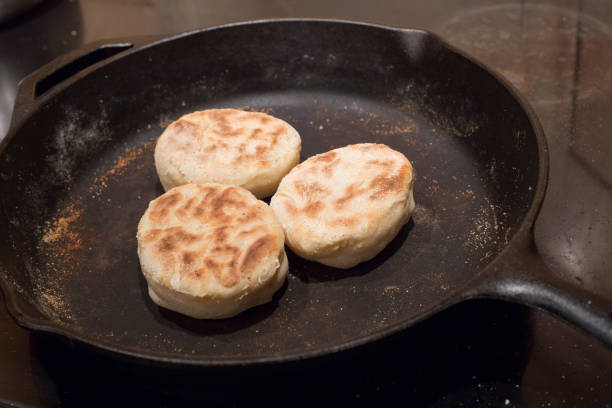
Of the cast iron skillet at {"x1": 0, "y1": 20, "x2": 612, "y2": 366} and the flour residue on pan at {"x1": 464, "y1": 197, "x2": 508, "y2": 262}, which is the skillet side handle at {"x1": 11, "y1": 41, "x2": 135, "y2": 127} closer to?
the cast iron skillet at {"x1": 0, "y1": 20, "x2": 612, "y2": 366}

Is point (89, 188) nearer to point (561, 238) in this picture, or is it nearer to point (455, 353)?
point (455, 353)

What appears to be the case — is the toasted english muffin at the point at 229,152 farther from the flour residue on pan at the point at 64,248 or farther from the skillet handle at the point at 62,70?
the skillet handle at the point at 62,70

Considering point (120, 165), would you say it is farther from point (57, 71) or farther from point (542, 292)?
point (542, 292)

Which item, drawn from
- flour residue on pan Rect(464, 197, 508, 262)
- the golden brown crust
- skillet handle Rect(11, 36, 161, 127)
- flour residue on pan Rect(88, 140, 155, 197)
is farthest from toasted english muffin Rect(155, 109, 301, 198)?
flour residue on pan Rect(464, 197, 508, 262)

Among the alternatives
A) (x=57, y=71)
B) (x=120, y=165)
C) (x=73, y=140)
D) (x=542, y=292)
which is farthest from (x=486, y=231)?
(x=57, y=71)

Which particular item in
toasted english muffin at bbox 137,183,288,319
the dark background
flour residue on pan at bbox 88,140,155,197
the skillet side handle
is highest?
the skillet side handle

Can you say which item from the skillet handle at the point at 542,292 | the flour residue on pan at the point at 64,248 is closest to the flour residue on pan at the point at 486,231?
the skillet handle at the point at 542,292
